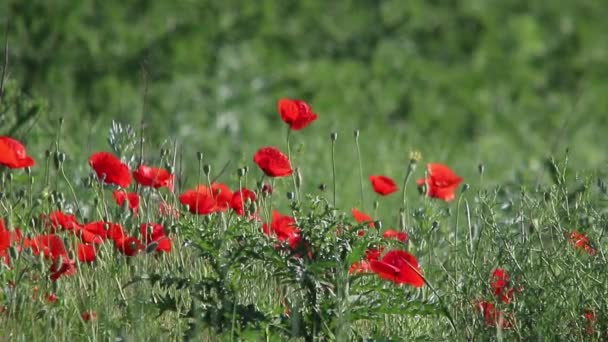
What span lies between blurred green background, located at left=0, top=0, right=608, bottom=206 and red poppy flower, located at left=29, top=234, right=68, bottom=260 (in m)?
2.99

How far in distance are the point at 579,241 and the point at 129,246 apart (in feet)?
3.95

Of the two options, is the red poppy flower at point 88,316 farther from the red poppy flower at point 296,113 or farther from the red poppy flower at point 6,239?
the red poppy flower at point 296,113

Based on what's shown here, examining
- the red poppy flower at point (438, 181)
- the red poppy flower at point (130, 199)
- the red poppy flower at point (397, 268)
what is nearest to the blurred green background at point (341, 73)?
the red poppy flower at point (438, 181)

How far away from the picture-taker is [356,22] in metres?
8.16

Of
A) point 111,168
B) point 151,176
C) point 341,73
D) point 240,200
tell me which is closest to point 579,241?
point 240,200

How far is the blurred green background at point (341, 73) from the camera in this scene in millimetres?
7336

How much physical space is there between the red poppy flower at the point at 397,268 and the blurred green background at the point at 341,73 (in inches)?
131

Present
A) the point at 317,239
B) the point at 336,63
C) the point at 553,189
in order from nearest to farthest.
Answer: the point at 317,239, the point at 553,189, the point at 336,63

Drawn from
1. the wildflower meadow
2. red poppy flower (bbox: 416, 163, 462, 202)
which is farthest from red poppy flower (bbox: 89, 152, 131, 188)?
red poppy flower (bbox: 416, 163, 462, 202)

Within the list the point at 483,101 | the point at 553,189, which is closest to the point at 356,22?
the point at 483,101

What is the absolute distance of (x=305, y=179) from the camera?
19.9 ft

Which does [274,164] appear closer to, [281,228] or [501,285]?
[281,228]

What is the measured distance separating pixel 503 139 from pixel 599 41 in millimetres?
1136

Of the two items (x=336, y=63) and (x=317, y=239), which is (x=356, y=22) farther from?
(x=317, y=239)
